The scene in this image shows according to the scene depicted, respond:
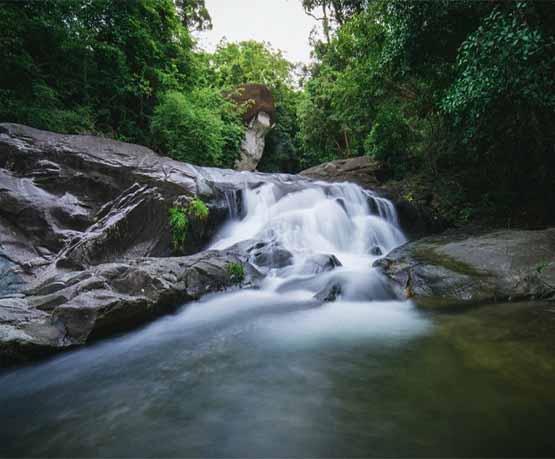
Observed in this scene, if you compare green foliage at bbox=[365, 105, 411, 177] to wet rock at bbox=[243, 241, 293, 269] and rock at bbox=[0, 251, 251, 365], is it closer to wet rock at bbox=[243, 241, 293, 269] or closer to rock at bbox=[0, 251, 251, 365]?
wet rock at bbox=[243, 241, 293, 269]

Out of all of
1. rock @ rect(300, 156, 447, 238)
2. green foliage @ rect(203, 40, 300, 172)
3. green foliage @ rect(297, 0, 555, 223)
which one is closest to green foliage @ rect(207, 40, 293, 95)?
green foliage @ rect(203, 40, 300, 172)

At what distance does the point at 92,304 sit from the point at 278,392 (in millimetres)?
2522

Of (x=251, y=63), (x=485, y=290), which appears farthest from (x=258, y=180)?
(x=251, y=63)

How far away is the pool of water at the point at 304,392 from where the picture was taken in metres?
1.54

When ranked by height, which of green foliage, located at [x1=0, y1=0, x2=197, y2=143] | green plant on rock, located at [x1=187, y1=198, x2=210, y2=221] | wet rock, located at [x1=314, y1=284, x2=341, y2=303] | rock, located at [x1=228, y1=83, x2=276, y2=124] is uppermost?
rock, located at [x1=228, y1=83, x2=276, y2=124]

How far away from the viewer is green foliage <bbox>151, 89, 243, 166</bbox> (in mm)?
9266

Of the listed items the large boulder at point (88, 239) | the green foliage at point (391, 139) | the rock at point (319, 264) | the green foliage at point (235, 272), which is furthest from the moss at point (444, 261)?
the green foliage at point (391, 139)

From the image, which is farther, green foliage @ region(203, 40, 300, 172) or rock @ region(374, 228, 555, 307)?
green foliage @ region(203, 40, 300, 172)

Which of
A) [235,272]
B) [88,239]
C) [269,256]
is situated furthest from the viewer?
[269,256]

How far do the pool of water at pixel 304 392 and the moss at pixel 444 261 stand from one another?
908 millimetres

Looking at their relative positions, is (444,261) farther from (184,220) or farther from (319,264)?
(184,220)

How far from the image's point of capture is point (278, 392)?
6.86 ft

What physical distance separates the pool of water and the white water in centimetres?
148

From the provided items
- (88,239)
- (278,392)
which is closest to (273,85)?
(88,239)
